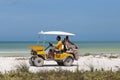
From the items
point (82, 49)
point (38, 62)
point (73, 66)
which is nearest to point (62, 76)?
point (38, 62)

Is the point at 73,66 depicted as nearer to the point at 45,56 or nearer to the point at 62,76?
the point at 45,56

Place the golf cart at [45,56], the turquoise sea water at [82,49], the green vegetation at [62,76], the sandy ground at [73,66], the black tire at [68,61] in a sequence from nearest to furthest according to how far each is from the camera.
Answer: the green vegetation at [62,76] → the sandy ground at [73,66] → the golf cart at [45,56] → the black tire at [68,61] → the turquoise sea water at [82,49]

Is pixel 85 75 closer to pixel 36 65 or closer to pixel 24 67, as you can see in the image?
pixel 24 67

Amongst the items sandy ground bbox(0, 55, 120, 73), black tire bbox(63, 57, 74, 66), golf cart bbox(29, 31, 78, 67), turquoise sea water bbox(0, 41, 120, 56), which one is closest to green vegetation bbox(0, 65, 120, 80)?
sandy ground bbox(0, 55, 120, 73)

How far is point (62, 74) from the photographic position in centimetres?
1388

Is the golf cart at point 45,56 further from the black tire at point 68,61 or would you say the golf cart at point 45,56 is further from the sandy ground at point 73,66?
the sandy ground at point 73,66

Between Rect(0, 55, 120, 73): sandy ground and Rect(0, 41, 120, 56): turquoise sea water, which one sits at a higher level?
Rect(0, 55, 120, 73): sandy ground

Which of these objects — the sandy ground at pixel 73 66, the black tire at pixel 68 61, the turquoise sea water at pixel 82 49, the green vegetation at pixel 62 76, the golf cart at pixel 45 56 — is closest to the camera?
the green vegetation at pixel 62 76

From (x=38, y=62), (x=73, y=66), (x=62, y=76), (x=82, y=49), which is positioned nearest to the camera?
(x=62, y=76)

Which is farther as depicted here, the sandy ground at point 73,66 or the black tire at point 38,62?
the black tire at point 38,62

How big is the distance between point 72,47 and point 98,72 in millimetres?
9167

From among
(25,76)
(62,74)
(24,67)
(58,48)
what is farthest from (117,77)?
(58,48)

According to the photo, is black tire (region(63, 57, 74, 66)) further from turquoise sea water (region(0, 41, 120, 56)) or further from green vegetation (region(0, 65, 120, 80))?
turquoise sea water (region(0, 41, 120, 56))

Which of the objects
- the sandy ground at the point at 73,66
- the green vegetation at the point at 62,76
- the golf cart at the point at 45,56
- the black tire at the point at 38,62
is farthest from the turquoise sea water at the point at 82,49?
the green vegetation at the point at 62,76
